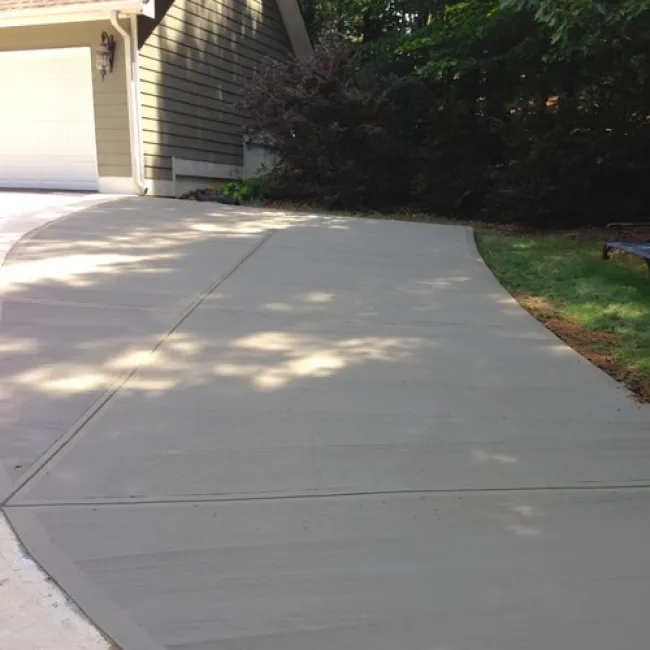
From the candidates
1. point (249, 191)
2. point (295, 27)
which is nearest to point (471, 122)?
point (249, 191)

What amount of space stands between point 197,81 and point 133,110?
2348mm

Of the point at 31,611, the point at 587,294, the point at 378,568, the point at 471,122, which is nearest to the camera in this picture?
the point at 31,611

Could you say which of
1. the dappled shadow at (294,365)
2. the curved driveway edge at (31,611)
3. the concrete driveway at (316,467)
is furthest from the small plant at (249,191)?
the curved driveway edge at (31,611)

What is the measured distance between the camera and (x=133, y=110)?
447 inches

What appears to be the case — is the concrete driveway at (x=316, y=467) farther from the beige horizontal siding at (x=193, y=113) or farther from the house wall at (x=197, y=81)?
the house wall at (x=197, y=81)

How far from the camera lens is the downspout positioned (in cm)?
1102

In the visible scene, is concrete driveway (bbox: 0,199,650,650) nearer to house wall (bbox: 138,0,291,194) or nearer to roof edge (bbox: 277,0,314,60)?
house wall (bbox: 138,0,291,194)

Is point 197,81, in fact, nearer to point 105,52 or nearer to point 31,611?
point 105,52

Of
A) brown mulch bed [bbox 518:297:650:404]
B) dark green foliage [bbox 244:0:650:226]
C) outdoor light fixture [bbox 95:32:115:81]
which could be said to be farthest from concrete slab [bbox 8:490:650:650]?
outdoor light fixture [bbox 95:32:115:81]

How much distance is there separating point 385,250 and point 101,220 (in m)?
3.57

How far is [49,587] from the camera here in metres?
2.51

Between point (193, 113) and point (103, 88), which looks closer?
point (103, 88)

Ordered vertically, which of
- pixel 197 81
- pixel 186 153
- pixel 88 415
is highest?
pixel 197 81

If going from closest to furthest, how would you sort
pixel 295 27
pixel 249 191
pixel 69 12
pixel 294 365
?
pixel 294 365 → pixel 69 12 → pixel 249 191 → pixel 295 27
